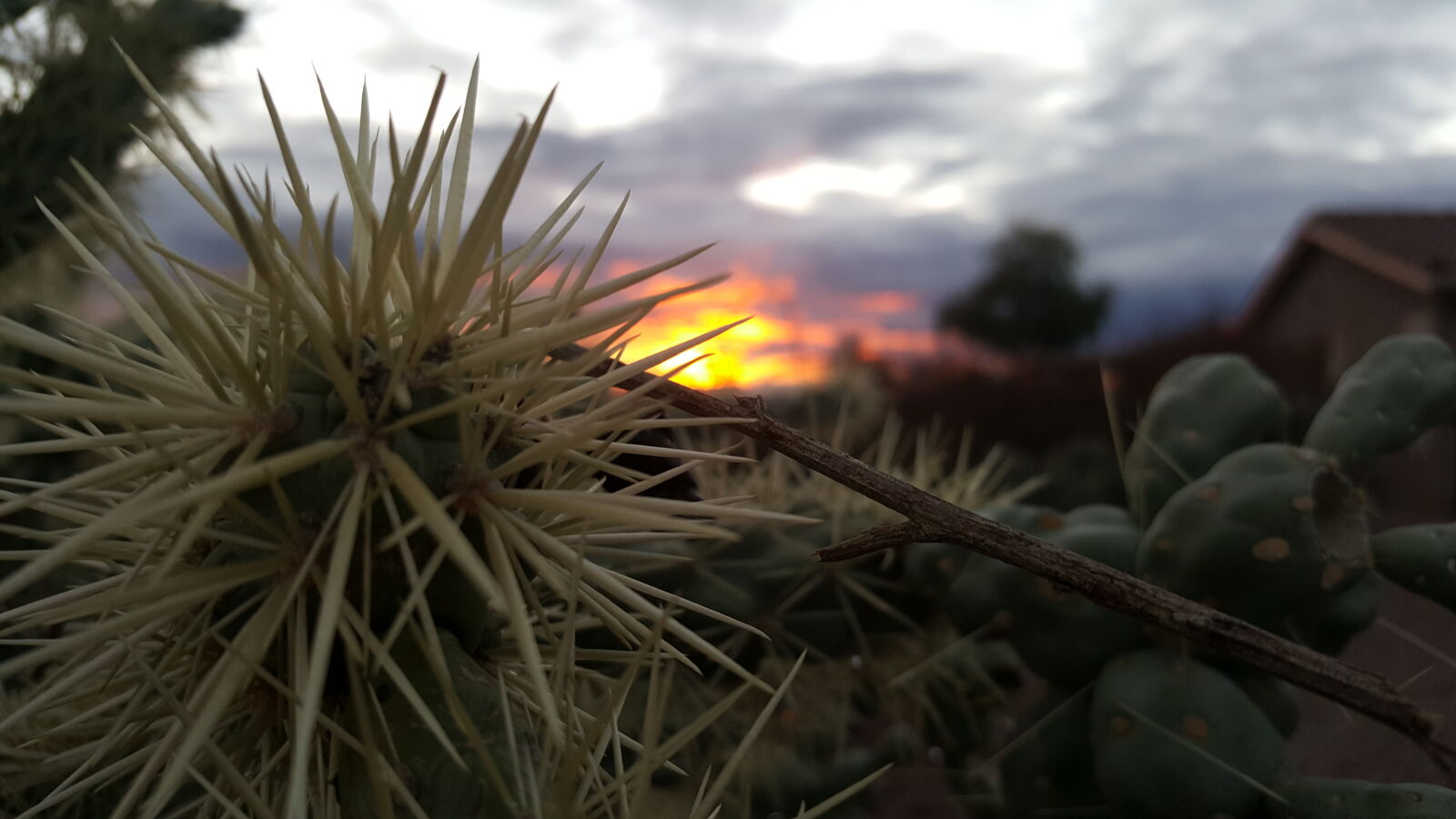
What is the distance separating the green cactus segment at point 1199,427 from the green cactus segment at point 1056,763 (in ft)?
0.71

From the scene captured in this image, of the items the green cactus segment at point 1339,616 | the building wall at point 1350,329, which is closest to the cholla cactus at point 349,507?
the green cactus segment at point 1339,616

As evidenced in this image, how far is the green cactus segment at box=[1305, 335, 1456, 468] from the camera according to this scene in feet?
2.97

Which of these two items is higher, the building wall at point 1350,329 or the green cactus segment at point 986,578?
the green cactus segment at point 986,578

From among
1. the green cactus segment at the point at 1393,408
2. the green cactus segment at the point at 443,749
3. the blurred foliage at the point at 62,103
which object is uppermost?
the blurred foliage at the point at 62,103

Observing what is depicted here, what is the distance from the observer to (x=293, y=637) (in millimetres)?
450

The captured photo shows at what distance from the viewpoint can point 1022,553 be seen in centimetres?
57

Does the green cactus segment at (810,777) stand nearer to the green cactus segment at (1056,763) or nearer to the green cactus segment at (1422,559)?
the green cactus segment at (1056,763)

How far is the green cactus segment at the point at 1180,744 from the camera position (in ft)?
2.59

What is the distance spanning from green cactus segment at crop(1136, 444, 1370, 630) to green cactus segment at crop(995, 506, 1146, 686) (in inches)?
2.2

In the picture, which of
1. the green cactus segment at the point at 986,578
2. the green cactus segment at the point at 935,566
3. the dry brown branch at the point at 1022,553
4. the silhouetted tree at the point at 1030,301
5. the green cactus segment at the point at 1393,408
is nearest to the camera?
the dry brown branch at the point at 1022,553

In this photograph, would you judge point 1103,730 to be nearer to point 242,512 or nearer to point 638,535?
point 638,535

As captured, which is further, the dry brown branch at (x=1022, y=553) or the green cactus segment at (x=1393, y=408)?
the green cactus segment at (x=1393, y=408)

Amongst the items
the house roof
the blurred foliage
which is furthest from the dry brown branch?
the house roof

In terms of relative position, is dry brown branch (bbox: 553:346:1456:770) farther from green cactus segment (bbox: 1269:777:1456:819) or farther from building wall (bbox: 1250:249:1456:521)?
building wall (bbox: 1250:249:1456:521)
